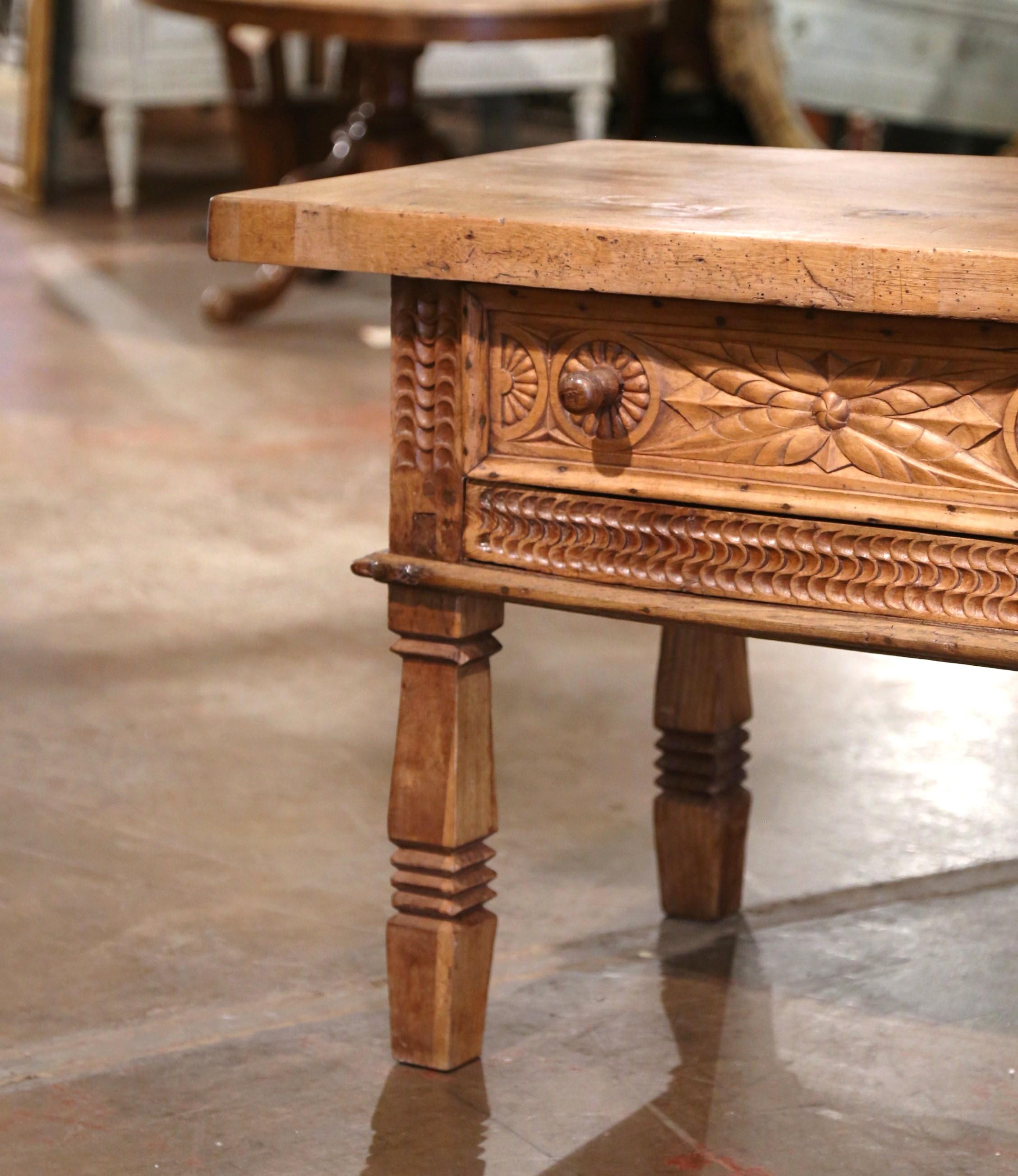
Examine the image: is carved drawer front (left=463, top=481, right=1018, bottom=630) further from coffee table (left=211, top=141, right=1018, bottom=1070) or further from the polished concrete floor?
the polished concrete floor

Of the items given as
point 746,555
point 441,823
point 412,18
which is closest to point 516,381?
point 746,555

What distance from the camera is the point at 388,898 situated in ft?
6.70

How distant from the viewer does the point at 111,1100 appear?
1.62 m

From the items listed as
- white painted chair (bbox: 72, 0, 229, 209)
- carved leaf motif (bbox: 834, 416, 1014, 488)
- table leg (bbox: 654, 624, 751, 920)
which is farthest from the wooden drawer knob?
white painted chair (bbox: 72, 0, 229, 209)

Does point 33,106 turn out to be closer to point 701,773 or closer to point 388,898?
point 388,898

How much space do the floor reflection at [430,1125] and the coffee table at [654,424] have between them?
0.10ft

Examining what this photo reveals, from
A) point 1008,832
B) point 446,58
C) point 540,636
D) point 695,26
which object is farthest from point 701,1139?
point 695,26

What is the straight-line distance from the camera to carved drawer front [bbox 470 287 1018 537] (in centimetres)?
133

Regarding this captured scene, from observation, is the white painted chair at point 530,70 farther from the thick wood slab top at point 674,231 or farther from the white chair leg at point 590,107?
the thick wood slab top at point 674,231

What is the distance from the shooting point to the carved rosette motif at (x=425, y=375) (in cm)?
147

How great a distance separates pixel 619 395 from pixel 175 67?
590cm

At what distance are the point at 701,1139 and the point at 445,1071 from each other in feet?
0.78

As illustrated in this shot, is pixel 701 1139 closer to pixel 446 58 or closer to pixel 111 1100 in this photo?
pixel 111 1100

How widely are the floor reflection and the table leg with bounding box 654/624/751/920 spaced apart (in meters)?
0.37
